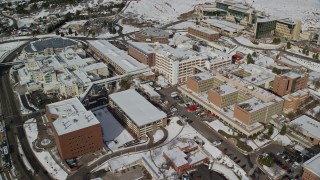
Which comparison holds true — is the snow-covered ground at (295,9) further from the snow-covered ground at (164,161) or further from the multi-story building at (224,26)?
the snow-covered ground at (164,161)

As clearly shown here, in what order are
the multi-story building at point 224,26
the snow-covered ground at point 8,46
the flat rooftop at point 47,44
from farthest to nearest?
the multi-story building at point 224,26 < the snow-covered ground at point 8,46 < the flat rooftop at point 47,44

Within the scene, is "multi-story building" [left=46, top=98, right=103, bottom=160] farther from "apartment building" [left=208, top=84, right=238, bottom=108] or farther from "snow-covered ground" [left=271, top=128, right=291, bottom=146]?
"snow-covered ground" [left=271, top=128, right=291, bottom=146]

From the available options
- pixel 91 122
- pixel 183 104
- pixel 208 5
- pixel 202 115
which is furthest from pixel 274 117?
pixel 208 5

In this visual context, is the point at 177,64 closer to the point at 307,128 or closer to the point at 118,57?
the point at 118,57

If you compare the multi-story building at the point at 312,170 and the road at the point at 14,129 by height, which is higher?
the multi-story building at the point at 312,170

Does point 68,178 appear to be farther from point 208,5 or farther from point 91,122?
point 208,5

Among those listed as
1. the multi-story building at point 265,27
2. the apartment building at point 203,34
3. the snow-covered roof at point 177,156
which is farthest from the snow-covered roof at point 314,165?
the multi-story building at point 265,27

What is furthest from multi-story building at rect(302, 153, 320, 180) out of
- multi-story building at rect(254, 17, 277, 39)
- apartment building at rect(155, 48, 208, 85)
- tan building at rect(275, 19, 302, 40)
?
tan building at rect(275, 19, 302, 40)
